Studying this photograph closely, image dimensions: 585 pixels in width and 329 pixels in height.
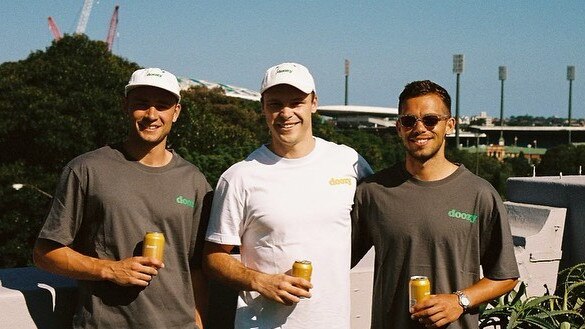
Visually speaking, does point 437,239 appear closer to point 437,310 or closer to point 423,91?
point 437,310

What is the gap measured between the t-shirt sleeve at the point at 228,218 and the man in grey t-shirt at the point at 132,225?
0.16 meters

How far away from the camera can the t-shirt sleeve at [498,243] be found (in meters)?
3.52

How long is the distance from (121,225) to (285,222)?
2.53 ft

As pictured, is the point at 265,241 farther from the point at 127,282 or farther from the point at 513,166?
the point at 513,166

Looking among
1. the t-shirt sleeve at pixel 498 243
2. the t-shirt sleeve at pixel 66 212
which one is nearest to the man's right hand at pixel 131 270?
the t-shirt sleeve at pixel 66 212

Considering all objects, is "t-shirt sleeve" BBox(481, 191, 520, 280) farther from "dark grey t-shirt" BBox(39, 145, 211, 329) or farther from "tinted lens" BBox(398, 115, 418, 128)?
"dark grey t-shirt" BBox(39, 145, 211, 329)

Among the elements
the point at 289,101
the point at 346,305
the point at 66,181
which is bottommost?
the point at 346,305

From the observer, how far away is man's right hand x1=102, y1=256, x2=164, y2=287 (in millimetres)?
3365

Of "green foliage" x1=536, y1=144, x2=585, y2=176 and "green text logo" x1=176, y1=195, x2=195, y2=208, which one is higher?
"green foliage" x1=536, y1=144, x2=585, y2=176

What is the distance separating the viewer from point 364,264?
15.4 feet

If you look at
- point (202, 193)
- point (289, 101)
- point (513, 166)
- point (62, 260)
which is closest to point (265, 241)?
point (202, 193)

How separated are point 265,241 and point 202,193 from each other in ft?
1.46

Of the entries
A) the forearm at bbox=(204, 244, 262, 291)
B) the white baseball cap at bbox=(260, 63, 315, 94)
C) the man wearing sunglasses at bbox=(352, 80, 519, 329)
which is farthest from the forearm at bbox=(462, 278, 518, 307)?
the white baseball cap at bbox=(260, 63, 315, 94)

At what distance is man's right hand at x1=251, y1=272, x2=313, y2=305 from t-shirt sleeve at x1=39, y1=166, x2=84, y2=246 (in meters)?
0.89
